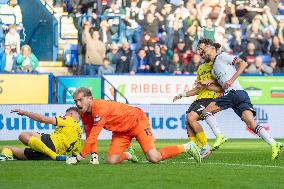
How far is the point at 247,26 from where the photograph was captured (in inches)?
1442

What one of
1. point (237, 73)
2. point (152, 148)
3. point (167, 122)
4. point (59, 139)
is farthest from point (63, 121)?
point (167, 122)

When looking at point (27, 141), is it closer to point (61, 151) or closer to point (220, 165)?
point (61, 151)

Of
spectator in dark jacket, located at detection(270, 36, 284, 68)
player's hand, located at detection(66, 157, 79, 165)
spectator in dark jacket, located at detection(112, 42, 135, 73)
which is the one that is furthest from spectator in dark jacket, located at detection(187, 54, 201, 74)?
player's hand, located at detection(66, 157, 79, 165)

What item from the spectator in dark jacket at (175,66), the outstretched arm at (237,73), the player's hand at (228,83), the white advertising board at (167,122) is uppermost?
the outstretched arm at (237,73)

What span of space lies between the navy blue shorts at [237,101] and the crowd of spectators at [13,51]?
42.0 ft

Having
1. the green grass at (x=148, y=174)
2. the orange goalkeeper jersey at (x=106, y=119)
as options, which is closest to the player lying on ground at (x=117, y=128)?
the orange goalkeeper jersey at (x=106, y=119)

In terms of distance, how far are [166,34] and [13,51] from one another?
547 centimetres

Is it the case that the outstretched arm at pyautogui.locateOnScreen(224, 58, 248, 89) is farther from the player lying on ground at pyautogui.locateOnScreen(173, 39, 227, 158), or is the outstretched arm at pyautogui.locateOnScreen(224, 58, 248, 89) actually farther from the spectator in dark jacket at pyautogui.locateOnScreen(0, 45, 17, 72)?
the spectator in dark jacket at pyautogui.locateOnScreen(0, 45, 17, 72)

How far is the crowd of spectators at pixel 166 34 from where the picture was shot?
3319cm

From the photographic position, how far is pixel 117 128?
55.8 feet

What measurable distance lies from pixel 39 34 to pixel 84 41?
2729 mm

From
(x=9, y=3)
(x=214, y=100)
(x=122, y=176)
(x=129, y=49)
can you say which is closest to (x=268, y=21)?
(x=129, y=49)

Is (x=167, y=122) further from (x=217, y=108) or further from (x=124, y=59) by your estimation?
(x=217, y=108)

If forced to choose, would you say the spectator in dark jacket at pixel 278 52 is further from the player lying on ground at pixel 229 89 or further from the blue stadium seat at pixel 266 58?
the player lying on ground at pixel 229 89
